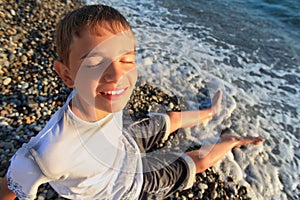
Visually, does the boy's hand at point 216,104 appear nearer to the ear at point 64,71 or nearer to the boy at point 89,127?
the boy at point 89,127

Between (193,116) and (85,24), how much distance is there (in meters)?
2.49

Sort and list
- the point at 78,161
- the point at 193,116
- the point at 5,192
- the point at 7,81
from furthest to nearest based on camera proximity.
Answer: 1. the point at 193,116
2. the point at 7,81
3. the point at 5,192
4. the point at 78,161

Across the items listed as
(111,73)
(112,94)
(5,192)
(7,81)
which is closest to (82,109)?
(112,94)

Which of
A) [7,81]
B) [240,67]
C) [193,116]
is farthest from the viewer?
[240,67]

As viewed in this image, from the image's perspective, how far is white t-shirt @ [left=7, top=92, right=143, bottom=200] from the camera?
165cm

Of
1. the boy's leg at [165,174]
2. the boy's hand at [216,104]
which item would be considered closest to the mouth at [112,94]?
the boy's leg at [165,174]

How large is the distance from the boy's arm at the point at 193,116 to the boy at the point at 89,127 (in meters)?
1.21

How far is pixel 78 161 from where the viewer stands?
1.79 metres

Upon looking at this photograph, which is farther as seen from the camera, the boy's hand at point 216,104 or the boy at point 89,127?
the boy's hand at point 216,104

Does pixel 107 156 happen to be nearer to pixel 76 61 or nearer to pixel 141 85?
pixel 76 61

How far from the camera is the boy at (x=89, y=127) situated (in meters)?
1.58

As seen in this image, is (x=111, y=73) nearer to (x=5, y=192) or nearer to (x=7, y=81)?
(x=5, y=192)

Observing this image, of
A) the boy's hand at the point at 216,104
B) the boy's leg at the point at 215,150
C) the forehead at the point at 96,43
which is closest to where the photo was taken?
the forehead at the point at 96,43

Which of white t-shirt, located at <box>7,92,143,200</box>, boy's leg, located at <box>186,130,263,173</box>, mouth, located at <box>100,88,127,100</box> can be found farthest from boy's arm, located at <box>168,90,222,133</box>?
mouth, located at <box>100,88,127,100</box>
